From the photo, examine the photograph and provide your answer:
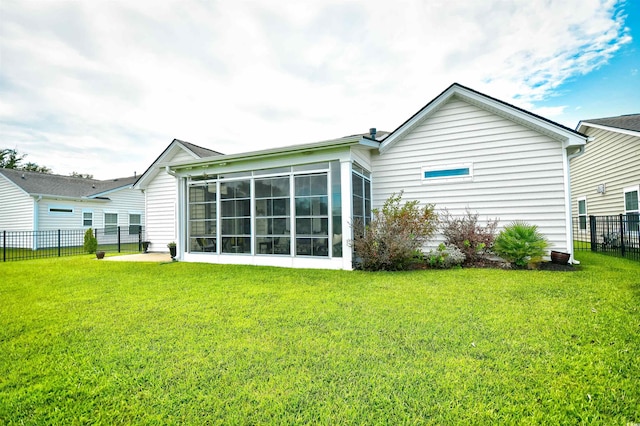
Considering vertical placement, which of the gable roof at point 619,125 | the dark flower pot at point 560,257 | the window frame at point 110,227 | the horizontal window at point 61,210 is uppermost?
the gable roof at point 619,125

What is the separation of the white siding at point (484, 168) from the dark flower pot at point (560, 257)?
328 mm

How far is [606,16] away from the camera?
28.5 feet

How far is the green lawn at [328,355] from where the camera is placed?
6.76 feet

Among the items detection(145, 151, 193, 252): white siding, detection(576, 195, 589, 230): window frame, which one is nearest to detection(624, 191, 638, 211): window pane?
detection(576, 195, 589, 230): window frame

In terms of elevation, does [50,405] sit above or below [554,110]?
below

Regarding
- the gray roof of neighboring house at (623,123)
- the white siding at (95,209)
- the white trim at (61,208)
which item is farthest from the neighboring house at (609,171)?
the white trim at (61,208)

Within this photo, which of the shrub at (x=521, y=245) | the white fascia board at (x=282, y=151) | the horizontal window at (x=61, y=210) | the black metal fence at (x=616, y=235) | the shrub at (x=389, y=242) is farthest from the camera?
the horizontal window at (x=61, y=210)

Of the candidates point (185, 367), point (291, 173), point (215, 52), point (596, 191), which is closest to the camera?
point (185, 367)

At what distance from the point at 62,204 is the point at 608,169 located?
28.0 metres

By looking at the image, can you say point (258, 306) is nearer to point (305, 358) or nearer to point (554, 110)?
point (305, 358)

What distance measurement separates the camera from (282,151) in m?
8.11

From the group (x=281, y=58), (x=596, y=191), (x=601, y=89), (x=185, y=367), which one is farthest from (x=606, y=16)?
(x=185, y=367)

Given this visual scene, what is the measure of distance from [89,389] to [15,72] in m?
14.0

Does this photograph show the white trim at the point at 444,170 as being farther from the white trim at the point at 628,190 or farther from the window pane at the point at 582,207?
the window pane at the point at 582,207
